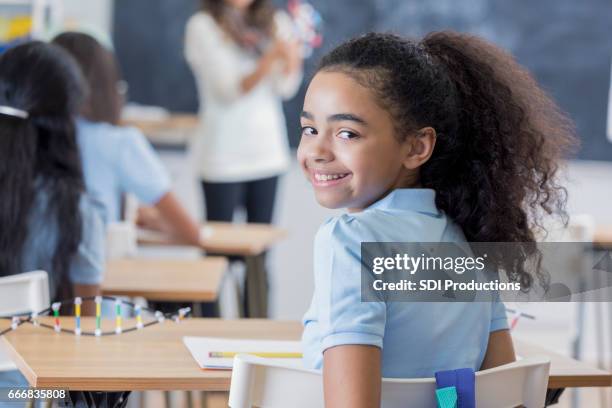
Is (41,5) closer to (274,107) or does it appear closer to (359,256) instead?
(274,107)

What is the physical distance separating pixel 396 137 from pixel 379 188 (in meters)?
0.08

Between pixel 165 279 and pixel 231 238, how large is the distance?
856mm

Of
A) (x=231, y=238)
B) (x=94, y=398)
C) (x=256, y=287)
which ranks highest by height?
(x=231, y=238)

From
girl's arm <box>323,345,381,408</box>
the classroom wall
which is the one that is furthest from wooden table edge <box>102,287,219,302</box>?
the classroom wall

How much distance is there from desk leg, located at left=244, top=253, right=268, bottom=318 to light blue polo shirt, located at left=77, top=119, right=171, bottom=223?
2.32ft

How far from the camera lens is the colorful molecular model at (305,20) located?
5.15 m

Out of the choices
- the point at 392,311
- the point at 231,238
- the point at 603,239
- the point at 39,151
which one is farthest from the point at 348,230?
the point at 603,239

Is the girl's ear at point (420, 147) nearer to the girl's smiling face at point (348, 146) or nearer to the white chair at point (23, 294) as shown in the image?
the girl's smiling face at point (348, 146)

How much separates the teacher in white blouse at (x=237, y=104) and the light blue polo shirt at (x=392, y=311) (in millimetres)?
2916

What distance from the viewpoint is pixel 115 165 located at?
3.05 meters

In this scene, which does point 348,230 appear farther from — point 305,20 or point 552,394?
point 305,20

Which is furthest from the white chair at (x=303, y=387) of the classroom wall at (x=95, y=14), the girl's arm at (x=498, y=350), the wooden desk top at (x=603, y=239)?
the classroom wall at (x=95, y=14)

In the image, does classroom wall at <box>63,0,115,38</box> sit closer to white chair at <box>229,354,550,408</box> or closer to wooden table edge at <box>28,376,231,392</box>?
wooden table edge at <box>28,376,231,392</box>

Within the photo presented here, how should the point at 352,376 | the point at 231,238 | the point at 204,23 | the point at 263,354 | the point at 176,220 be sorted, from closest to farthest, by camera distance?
the point at 352,376 < the point at 263,354 < the point at 176,220 < the point at 231,238 < the point at 204,23
